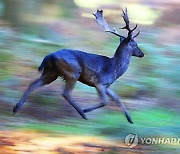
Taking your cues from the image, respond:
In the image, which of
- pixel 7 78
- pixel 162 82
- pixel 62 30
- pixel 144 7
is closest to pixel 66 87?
pixel 7 78

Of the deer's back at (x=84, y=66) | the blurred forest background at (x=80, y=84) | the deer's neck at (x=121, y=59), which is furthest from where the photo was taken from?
the deer's neck at (x=121, y=59)

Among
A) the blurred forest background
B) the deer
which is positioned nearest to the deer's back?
the deer

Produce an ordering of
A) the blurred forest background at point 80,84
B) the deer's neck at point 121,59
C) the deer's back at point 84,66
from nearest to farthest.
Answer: the deer's back at point 84,66, the blurred forest background at point 80,84, the deer's neck at point 121,59

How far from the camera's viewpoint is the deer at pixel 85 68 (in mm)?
7082

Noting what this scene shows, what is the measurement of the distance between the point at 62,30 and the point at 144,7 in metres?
3.05

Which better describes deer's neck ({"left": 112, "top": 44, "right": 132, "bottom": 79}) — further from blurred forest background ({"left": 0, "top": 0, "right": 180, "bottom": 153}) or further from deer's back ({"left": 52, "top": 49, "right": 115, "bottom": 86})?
blurred forest background ({"left": 0, "top": 0, "right": 180, "bottom": 153})

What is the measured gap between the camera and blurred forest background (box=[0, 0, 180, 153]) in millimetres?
7203
